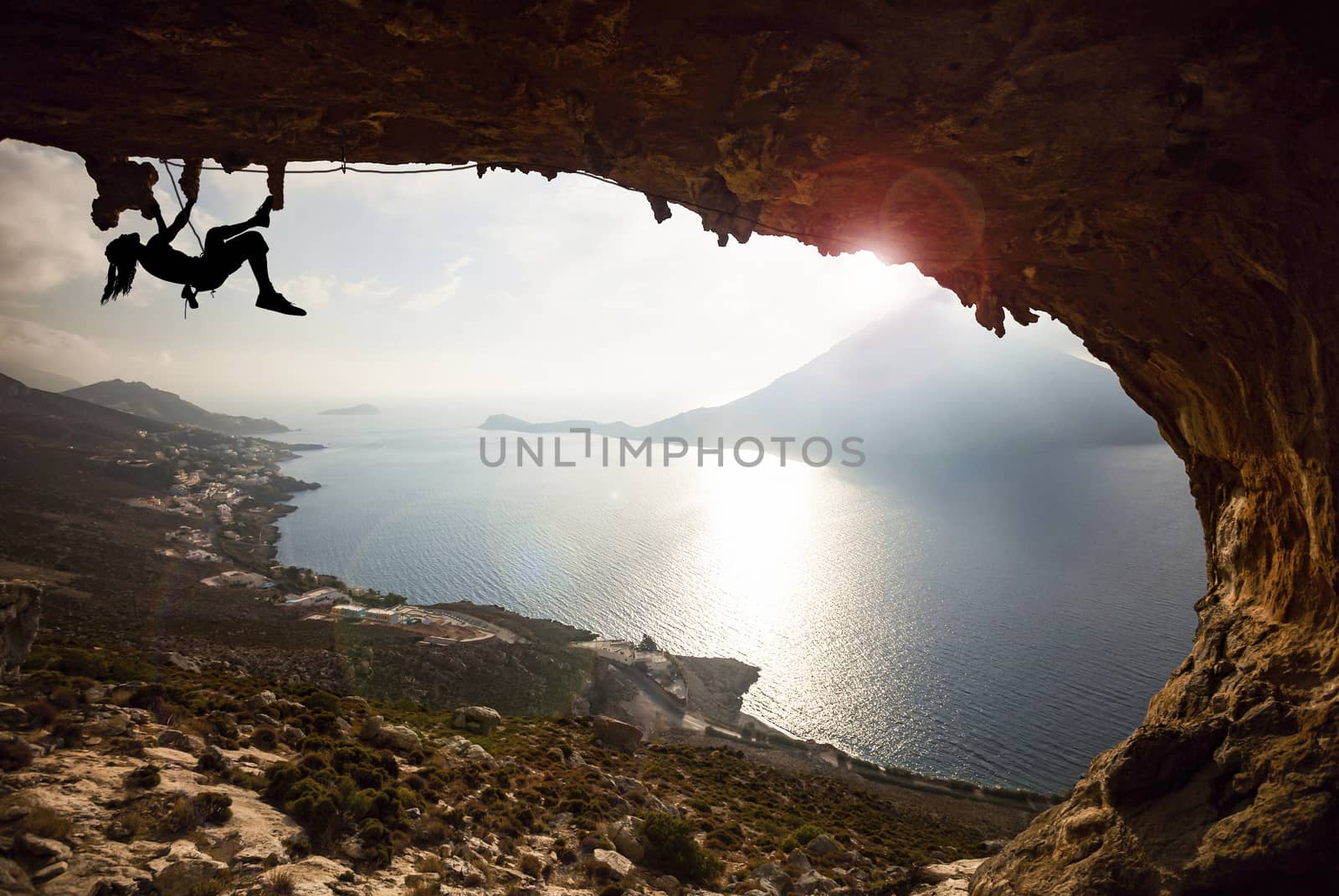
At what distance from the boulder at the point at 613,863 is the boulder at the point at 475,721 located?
48.1 feet

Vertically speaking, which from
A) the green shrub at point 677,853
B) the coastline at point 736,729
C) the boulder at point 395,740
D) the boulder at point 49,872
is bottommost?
the coastline at point 736,729

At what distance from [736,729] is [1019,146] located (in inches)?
1899

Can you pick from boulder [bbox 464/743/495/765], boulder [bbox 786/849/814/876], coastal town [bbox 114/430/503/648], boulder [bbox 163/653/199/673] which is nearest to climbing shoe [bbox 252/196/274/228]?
boulder [bbox 464/743/495/765]

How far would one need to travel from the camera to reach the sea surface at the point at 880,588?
48750 mm

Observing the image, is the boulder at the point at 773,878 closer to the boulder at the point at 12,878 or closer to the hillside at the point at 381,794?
the hillside at the point at 381,794

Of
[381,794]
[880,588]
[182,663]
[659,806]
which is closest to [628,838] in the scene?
[659,806]

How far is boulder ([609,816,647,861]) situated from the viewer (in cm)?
1487

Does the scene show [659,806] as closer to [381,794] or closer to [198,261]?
[381,794]

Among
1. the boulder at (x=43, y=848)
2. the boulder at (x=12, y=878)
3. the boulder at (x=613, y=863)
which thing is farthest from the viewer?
the boulder at (x=613, y=863)

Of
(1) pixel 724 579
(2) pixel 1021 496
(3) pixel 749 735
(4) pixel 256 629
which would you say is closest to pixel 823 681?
(3) pixel 749 735

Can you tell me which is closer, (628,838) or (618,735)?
(628,838)

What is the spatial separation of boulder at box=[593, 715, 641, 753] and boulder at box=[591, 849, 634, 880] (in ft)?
52.4

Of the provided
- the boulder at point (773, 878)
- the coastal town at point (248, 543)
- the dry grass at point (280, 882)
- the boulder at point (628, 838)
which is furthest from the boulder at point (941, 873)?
the coastal town at point (248, 543)

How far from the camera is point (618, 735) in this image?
30141 mm
